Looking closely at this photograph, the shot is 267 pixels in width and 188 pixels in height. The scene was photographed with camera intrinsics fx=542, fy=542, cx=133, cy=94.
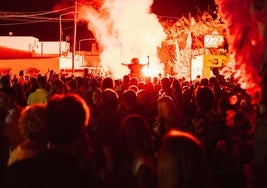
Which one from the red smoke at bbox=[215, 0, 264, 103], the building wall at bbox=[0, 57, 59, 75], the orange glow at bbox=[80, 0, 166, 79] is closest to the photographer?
the red smoke at bbox=[215, 0, 264, 103]

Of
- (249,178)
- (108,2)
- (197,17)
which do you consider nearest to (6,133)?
(249,178)

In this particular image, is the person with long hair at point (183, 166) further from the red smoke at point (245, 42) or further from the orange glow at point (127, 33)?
the orange glow at point (127, 33)

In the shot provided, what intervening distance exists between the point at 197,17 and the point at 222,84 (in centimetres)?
4090

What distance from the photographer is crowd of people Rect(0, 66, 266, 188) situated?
388 centimetres

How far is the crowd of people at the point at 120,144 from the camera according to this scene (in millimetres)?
3879

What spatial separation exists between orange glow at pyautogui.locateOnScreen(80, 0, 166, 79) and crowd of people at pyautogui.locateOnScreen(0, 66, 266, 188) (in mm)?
32822

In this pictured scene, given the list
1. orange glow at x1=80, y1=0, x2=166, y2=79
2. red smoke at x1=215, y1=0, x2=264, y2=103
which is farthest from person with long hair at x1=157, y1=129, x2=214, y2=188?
orange glow at x1=80, y1=0, x2=166, y2=79

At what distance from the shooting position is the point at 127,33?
4388cm

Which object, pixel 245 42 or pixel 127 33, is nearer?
pixel 245 42

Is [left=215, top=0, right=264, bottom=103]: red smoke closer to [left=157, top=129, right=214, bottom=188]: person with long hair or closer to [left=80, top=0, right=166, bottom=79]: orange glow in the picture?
[left=157, top=129, right=214, bottom=188]: person with long hair

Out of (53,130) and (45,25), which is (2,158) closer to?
(53,130)

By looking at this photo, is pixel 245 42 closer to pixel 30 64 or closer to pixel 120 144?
pixel 120 144

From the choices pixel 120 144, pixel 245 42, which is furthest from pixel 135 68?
pixel 245 42

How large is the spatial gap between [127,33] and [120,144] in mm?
38481
